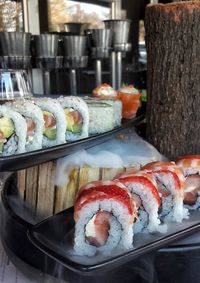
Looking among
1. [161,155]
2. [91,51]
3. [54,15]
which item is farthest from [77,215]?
[54,15]

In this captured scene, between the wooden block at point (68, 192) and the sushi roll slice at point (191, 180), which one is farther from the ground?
the sushi roll slice at point (191, 180)

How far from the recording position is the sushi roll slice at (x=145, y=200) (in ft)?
2.00

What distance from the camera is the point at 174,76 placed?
0.96 m

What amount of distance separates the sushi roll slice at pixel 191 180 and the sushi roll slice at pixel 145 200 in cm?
9

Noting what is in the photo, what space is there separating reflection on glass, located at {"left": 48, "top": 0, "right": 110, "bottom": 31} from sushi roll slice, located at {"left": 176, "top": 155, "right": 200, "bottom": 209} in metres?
2.74

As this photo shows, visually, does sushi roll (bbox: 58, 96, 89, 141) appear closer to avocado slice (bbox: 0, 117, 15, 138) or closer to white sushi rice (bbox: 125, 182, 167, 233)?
avocado slice (bbox: 0, 117, 15, 138)

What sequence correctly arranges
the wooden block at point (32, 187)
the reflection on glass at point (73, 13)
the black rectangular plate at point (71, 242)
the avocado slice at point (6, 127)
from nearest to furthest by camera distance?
1. the black rectangular plate at point (71, 242)
2. the avocado slice at point (6, 127)
3. the wooden block at point (32, 187)
4. the reflection on glass at point (73, 13)

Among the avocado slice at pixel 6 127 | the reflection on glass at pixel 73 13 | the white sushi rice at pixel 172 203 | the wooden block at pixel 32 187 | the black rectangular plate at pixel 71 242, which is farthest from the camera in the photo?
the reflection on glass at pixel 73 13

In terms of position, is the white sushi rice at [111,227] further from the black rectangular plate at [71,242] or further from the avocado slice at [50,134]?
the avocado slice at [50,134]

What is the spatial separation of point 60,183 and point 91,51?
77.5 inches

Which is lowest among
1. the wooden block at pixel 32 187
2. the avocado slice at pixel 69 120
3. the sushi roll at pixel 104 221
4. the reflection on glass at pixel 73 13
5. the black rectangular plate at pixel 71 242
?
the wooden block at pixel 32 187

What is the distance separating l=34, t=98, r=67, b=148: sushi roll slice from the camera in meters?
0.84

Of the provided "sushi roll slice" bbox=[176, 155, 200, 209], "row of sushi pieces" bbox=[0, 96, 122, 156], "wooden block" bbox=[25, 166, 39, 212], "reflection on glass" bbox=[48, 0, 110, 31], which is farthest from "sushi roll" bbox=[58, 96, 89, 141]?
"reflection on glass" bbox=[48, 0, 110, 31]

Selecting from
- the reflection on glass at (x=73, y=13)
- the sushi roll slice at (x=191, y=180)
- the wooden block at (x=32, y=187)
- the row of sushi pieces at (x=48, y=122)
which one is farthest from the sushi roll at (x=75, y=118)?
the reflection on glass at (x=73, y=13)
